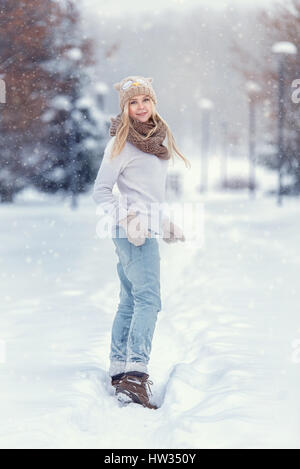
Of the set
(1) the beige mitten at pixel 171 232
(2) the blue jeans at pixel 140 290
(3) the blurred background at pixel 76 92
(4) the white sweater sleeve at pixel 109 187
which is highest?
(3) the blurred background at pixel 76 92

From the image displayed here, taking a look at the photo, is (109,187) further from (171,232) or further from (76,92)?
(76,92)

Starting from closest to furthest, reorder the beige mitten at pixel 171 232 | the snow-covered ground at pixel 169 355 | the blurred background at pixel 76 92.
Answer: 1. the snow-covered ground at pixel 169 355
2. the beige mitten at pixel 171 232
3. the blurred background at pixel 76 92

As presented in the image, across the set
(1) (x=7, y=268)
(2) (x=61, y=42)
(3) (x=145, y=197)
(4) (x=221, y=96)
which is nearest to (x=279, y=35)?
(2) (x=61, y=42)

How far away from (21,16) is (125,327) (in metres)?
7.40

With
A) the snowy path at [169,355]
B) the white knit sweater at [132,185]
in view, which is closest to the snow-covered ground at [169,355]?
the snowy path at [169,355]

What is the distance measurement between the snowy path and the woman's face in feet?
5.02

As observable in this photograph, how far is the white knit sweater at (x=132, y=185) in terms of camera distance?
3271mm

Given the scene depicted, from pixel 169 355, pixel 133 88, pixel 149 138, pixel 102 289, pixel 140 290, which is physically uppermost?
pixel 133 88

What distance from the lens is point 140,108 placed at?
336cm

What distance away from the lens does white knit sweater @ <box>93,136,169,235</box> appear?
3271mm

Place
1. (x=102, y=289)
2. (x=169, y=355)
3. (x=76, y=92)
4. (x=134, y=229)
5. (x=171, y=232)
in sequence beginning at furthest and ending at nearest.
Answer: (x=76, y=92) → (x=102, y=289) → (x=169, y=355) → (x=171, y=232) → (x=134, y=229)

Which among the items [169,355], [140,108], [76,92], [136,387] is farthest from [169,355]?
[76,92]

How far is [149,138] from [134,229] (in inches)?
19.5

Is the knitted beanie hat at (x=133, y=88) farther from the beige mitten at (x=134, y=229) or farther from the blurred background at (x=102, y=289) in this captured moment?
the blurred background at (x=102, y=289)
